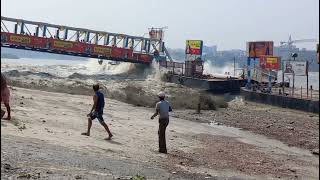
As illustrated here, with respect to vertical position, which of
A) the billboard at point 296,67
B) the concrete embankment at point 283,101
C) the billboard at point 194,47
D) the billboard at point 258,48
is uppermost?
the billboard at point 194,47

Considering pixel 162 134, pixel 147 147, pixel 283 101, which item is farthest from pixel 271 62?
pixel 162 134

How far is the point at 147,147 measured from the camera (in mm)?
14789

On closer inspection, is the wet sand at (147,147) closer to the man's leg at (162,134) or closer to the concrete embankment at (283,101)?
the man's leg at (162,134)

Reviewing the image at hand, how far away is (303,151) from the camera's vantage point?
18.5m

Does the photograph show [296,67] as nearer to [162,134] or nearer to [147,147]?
[147,147]

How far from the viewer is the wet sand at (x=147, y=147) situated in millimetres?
9867

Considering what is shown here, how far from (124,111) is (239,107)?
36.9ft

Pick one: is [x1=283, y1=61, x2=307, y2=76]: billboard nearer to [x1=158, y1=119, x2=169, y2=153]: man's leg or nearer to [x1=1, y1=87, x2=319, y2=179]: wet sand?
[x1=1, y1=87, x2=319, y2=179]: wet sand

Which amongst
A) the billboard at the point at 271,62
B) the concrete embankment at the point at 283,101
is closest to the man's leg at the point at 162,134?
the concrete embankment at the point at 283,101

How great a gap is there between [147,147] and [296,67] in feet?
79.1

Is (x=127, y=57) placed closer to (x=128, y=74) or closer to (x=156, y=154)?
(x=128, y=74)

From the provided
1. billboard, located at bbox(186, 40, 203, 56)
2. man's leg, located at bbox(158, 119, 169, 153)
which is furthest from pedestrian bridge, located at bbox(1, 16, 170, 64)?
man's leg, located at bbox(158, 119, 169, 153)

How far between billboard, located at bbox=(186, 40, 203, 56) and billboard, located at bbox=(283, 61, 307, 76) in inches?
847

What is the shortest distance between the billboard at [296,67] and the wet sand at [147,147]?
30.1 feet
